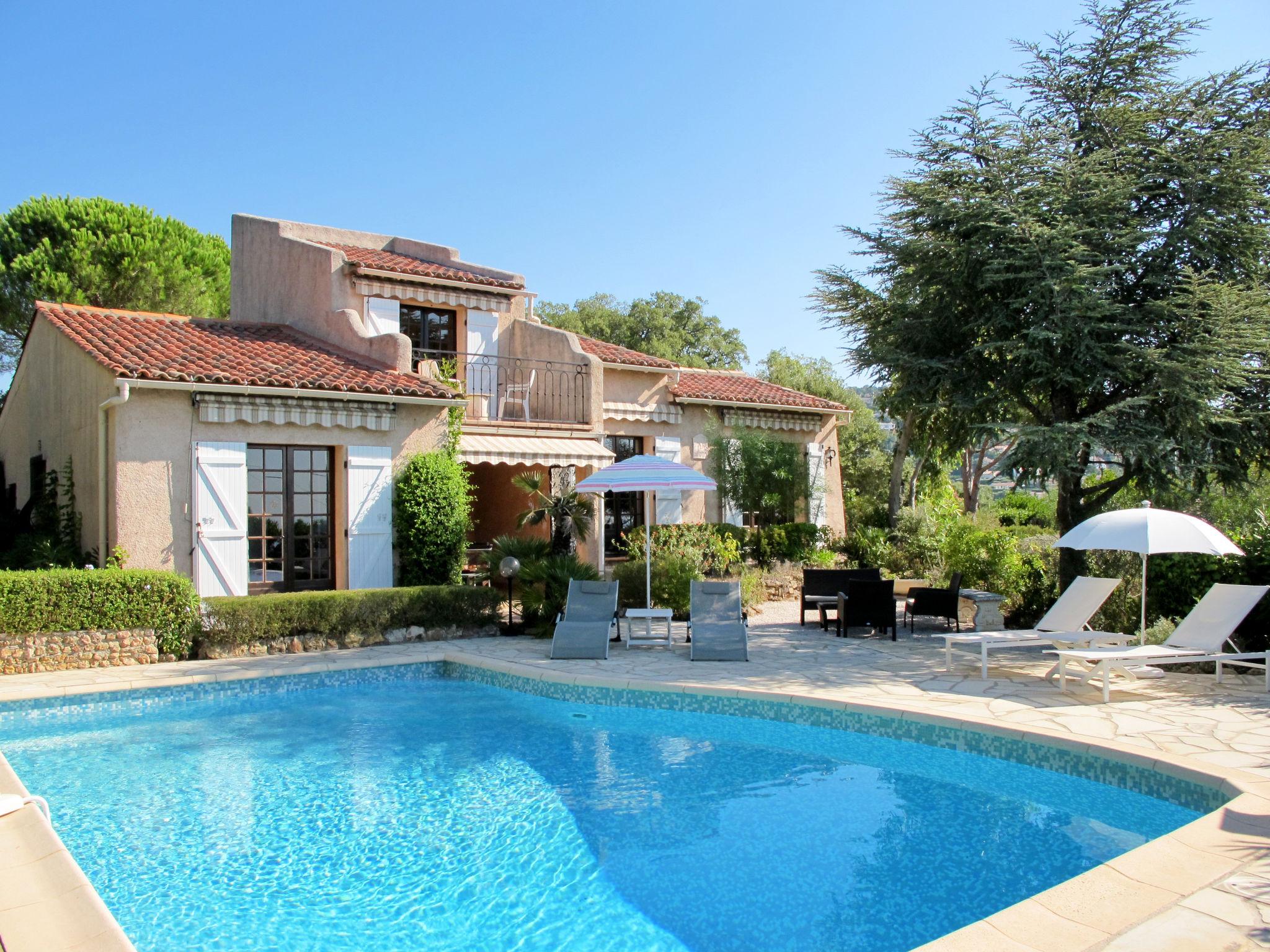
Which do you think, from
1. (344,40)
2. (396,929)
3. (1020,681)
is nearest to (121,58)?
(344,40)

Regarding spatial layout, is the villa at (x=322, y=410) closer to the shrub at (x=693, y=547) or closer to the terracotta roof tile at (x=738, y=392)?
the terracotta roof tile at (x=738, y=392)

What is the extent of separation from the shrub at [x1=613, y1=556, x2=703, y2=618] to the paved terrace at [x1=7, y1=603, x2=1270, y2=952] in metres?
1.81

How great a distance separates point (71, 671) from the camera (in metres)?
14.8

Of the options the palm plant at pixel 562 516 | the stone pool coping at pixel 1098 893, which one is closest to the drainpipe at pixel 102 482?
the palm plant at pixel 562 516

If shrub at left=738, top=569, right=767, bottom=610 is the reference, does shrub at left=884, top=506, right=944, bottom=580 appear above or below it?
above

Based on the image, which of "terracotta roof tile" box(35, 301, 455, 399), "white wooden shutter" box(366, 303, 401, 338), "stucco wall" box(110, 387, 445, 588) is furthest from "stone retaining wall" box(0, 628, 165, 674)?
"white wooden shutter" box(366, 303, 401, 338)

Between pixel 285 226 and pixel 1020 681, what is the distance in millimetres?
22004

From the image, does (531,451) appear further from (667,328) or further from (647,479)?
(667,328)

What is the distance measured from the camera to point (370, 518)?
63.3 ft

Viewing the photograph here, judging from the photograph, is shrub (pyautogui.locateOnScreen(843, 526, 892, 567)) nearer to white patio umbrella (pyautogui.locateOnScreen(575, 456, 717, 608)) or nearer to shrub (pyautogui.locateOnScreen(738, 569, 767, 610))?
shrub (pyautogui.locateOnScreen(738, 569, 767, 610))

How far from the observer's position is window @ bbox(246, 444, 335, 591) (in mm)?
18562

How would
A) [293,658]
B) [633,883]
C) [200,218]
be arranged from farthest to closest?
[200,218], [293,658], [633,883]

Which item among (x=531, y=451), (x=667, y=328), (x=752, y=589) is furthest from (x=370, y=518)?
(x=667, y=328)

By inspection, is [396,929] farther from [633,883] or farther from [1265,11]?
[1265,11]
